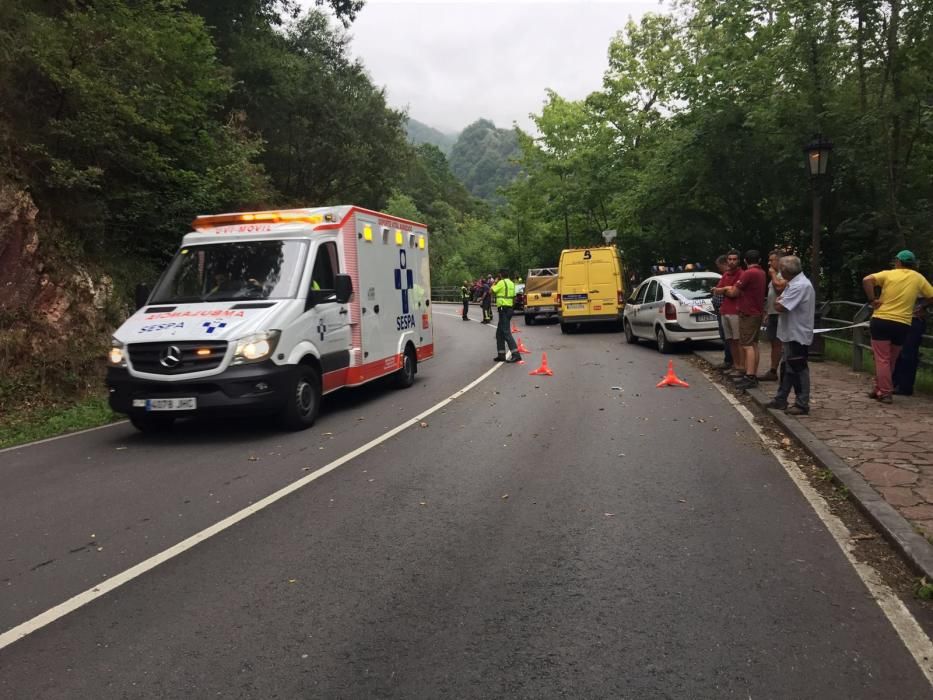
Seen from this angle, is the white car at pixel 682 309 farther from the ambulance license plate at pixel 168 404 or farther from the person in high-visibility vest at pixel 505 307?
the ambulance license plate at pixel 168 404

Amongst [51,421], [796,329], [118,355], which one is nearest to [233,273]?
[118,355]

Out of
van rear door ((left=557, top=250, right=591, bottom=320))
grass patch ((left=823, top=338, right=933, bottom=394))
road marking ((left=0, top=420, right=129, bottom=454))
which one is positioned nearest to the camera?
road marking ((left=0, top=420, right=129, bottom=454))

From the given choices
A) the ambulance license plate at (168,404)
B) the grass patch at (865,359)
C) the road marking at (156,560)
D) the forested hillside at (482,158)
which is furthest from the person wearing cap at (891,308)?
the forested hillside at (482,158)

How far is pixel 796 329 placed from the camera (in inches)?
320

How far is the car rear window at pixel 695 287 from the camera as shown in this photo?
1556 centimetres

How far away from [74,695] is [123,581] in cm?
124

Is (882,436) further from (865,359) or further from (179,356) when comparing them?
(179,356)

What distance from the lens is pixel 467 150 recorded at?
16425cm

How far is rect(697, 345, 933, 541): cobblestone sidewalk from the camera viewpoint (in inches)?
207

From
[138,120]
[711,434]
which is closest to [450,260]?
[138,120]

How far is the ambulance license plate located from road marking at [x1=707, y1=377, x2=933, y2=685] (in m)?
5.88

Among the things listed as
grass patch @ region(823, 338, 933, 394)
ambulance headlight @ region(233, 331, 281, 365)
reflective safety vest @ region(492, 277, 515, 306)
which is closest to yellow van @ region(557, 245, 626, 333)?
reflective safety vest @ region(492, 277, 515, 306)

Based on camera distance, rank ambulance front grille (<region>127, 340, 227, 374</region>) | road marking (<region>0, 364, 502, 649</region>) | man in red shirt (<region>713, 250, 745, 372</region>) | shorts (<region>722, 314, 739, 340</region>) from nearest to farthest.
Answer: road marking (<region>0, 364, 502, 649</region>)
ambulance front grille (<region>127, 340, 227, 374</region>)
man in red shirt (<region>713, 250, 745, 372</region>)
shorts (<region>722, 314, 739, 340</region>)

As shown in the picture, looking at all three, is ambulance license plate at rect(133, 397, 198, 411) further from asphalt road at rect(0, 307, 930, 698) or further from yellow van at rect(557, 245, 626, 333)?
yellow van at rect(557, 245, 626, 333)
